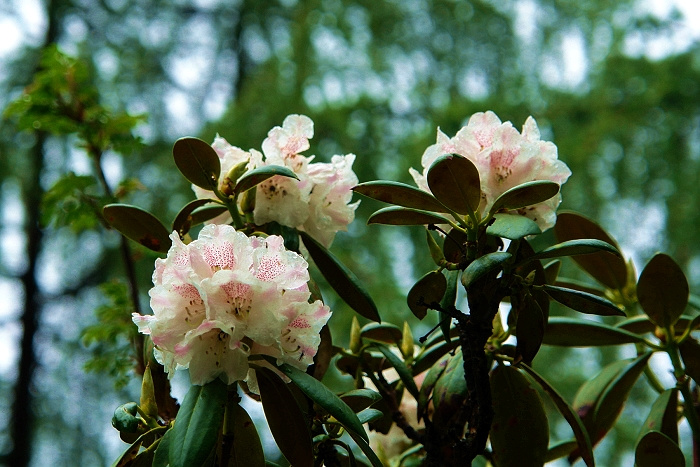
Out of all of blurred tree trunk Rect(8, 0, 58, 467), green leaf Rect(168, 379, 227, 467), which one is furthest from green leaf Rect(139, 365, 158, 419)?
blurred tree trunk Rect(8, 0, 58, 467)

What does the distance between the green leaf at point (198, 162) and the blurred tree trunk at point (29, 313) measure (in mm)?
3153

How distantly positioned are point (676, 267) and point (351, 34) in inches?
130

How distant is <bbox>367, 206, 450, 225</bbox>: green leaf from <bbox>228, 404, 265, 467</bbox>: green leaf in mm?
230

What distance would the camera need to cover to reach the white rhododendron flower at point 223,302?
61 cm

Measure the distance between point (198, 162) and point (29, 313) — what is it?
3.48m

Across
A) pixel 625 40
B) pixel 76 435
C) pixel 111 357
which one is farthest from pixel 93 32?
pixel 111 357

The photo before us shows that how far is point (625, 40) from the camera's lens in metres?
3.83

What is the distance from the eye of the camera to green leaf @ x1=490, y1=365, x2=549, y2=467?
29.8 inches

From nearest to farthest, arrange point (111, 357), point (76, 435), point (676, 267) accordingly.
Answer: point (676, 267)
point (111, 357)
point (76, 435)

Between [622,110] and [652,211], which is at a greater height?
[622,110]

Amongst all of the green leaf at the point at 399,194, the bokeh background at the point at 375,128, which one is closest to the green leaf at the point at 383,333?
the green leaf at the point at 399,194

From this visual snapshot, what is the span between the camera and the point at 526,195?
686 mm

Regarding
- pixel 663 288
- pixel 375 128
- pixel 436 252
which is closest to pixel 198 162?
pixel 436 252

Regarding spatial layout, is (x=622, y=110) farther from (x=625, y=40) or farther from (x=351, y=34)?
(x=351, y=34)
